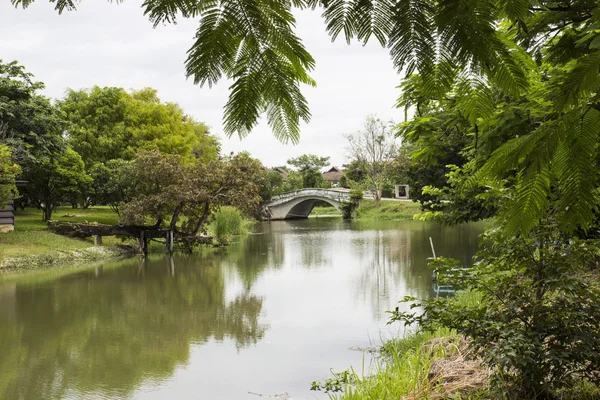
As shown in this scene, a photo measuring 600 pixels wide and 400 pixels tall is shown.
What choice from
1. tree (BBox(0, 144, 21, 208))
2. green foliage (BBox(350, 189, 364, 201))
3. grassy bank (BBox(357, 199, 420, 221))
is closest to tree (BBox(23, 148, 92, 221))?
tree (BBox(0, 144, 21, 208))

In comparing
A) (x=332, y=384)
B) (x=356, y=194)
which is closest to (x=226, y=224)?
(x=356, y=194)

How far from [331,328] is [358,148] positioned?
91.5ft

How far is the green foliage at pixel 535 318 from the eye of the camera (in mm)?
2619

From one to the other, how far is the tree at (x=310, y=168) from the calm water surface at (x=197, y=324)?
28827 mm

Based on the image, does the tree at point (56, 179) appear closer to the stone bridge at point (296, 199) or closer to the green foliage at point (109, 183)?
the green foliage at point (109, 183)

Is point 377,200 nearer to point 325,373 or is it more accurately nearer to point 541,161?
point 325,373

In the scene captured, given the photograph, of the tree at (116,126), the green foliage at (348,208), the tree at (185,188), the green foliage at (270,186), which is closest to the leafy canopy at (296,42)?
the tree at (185,188)

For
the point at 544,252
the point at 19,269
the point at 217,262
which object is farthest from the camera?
the point at 217,262

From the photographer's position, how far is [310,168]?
1713 inches

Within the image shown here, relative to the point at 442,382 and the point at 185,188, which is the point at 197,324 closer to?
the point at 442,382

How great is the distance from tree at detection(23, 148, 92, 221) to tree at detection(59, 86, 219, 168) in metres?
3.59

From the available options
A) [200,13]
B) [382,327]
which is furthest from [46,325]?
[200,13]

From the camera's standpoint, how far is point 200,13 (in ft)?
4.05

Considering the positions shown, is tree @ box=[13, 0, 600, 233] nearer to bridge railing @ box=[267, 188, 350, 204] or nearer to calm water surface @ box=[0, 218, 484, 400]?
calm water surface @ box=[0, 218, 484, 400]
